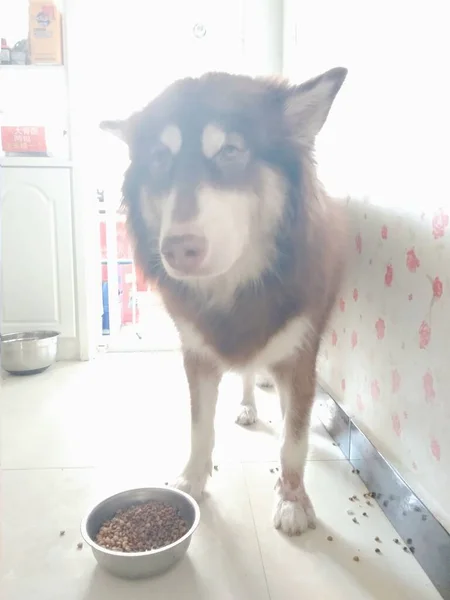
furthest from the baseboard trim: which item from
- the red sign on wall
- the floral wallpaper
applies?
the red sign on wall

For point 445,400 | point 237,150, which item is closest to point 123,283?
point 237,150

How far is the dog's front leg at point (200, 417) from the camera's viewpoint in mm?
1500

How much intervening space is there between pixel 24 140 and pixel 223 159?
1967 mm

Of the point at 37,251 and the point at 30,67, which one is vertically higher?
the point at 30,67

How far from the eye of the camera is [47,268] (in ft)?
9.18

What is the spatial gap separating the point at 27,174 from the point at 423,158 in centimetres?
216

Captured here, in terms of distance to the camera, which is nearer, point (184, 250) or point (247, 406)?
point (184, 250)

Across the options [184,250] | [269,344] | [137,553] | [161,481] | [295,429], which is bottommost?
[161,481]

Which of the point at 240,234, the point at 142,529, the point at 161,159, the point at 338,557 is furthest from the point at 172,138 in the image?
the point at 338,557

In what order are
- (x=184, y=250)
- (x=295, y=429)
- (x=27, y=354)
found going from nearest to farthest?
1. (x=184, y=250)
2. (x=295, y=429)
3. (x=27, y=354)

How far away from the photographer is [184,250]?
108 cm

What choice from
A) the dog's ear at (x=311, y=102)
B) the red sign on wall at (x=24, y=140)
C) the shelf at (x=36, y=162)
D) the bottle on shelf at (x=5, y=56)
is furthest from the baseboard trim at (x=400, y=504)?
the bottle on shelf at (x=5, y=56)

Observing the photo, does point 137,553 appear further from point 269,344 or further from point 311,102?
point 311,102

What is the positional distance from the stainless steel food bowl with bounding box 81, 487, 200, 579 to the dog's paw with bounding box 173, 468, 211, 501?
15 cm
